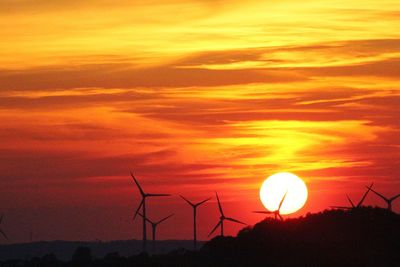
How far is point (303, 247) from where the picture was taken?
18062cm

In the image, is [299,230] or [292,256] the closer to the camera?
[292,256]

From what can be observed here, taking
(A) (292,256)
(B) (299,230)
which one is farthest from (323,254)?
(B) (299,230)

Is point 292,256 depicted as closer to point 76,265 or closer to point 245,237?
point 245,237

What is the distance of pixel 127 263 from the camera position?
179000 mm

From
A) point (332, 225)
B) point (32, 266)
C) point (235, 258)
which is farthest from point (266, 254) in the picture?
point (32, 266)

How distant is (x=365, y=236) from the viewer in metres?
186

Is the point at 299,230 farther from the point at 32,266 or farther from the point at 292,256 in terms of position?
the point at 32,266

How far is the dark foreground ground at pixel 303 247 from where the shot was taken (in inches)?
6831

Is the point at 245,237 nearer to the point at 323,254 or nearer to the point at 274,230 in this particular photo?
the point at 274,230

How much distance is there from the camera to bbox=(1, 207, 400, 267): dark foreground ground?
17350 centimetres

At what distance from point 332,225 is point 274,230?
9.42 meters

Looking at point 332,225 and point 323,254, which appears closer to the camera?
point 323,254

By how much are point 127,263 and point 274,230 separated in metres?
28.3

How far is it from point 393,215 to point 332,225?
33.1 ft
